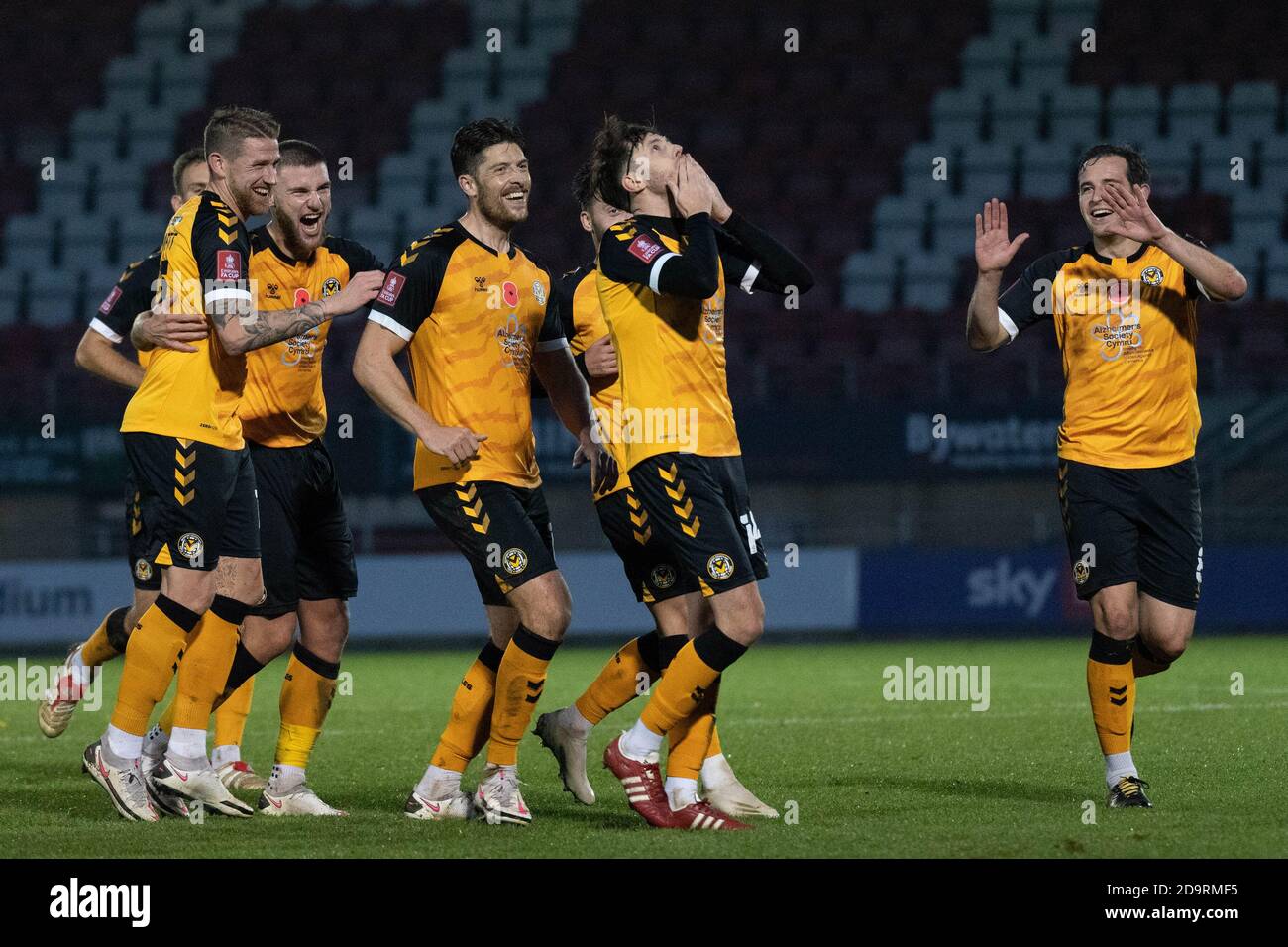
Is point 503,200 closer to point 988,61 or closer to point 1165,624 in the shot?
point 1165,624

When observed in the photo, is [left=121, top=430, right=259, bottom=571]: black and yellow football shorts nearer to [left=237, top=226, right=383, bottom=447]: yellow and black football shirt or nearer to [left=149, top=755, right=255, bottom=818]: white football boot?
[left=237, top=226, right=383, bottom=447]: yellow and black football shirt

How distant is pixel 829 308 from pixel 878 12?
5506mm

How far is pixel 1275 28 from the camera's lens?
2212 centimetres

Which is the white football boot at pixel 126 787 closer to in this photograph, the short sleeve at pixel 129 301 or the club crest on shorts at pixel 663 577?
the club crest on shorts at pixel 663 577

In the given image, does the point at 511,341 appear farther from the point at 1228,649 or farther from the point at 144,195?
the point at 144,195

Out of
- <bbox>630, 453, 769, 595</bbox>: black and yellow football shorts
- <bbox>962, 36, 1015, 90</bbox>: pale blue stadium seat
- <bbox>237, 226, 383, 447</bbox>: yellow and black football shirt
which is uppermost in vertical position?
<bbox>962, 36, 1015, 90</bbox>: pale blue stadium seat

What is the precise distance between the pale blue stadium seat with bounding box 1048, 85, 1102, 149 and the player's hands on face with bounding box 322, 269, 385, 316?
16.6 m

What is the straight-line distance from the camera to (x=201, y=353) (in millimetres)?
6316

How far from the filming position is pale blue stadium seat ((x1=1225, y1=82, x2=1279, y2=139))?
21266 mm

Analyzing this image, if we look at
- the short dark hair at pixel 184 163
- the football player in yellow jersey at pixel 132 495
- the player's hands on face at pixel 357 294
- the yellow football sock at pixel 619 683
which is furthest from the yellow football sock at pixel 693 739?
the short dark hair at pixel 184 163

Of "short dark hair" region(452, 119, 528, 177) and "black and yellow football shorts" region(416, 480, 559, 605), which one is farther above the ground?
"short dark hair" region(452, 119, 528, 177)

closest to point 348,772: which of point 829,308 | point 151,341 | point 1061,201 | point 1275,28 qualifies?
point 151,341

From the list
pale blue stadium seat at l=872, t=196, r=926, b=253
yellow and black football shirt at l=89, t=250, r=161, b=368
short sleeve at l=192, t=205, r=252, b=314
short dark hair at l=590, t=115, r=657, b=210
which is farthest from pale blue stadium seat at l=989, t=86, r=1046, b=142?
short sleeve at l=192, t=205, r=252, b=314

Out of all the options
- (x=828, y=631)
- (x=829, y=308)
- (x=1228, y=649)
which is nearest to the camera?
(x=1228, y=649)
